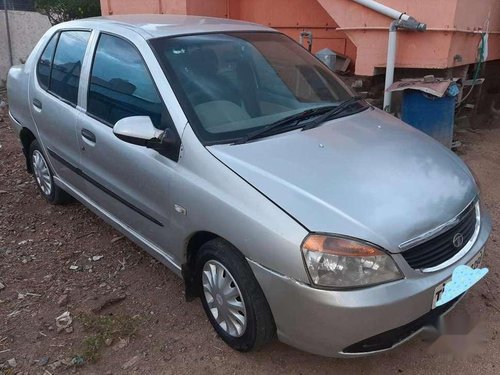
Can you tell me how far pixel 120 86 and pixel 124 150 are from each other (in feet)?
1.45

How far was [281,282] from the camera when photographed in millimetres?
2232

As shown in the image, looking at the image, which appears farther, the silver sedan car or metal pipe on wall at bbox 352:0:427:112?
metal pipe on wall at bbox 352:0:427:112

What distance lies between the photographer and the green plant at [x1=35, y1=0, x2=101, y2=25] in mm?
9797

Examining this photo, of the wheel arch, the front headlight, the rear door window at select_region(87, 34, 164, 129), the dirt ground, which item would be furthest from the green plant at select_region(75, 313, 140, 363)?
the front headlight

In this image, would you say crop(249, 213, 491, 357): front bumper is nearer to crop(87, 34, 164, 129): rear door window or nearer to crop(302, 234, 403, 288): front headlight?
crop(302, 234, 403, 288): front headlight

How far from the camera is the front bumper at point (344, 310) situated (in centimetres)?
215

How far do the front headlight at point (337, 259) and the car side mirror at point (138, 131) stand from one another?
1.06 metres

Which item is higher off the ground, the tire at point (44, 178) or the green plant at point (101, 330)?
the tire at point (44, 178)

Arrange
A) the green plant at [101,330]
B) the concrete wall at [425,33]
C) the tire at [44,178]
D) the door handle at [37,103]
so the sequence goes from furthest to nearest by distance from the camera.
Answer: the concrete wall at [425,33] < the tire at [44,178] < the door handle at [37,103] < the green plant at [101,330]

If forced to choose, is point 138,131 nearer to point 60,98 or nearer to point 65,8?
point 60,98

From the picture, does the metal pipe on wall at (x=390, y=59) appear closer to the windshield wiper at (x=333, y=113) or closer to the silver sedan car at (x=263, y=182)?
the silver sedan car at (x=263, y=182)

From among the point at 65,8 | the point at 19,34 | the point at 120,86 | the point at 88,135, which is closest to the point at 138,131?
the point at 120,86

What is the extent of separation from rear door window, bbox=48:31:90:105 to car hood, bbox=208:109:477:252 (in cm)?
159

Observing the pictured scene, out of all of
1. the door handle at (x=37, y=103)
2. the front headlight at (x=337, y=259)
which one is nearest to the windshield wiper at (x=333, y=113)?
the front headlight at (x=337, y=259)
